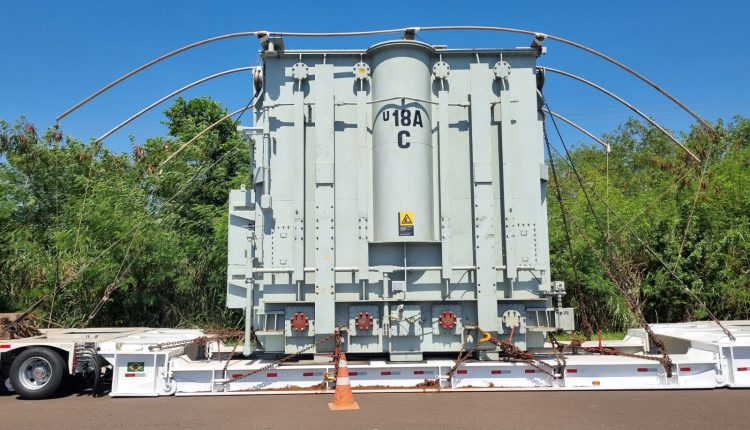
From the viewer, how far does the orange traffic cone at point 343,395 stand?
6.85m

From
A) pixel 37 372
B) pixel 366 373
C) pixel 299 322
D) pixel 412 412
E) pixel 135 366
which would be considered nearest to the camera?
pixel 412 412

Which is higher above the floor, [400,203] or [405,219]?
[400,203]

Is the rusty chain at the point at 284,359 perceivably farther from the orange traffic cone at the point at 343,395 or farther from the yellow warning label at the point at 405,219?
the yellow warning label at the point at 405,219

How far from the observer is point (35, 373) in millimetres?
8164

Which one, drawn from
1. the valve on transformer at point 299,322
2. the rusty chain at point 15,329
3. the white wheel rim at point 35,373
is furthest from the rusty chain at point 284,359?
the rusty chain at point 15,329

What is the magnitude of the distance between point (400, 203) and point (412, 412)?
9.49 feet

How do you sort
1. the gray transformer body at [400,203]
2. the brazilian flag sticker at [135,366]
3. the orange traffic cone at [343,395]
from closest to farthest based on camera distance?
the orange traffic cone at [343,395]
the brazilian flag sticker at [135,366]
the gray transformer body at [400,203]

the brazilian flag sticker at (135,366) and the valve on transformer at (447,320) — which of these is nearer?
the brazilian flag sticker at (135,366)

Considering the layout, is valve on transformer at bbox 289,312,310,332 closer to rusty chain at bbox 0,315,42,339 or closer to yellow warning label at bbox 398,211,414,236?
yellow warning label at bbox 398,211,414,236

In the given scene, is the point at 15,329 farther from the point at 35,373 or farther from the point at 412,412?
the point at 412,412

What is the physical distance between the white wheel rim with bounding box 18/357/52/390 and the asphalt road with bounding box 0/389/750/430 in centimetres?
27

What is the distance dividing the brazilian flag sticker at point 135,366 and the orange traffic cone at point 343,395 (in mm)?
2822

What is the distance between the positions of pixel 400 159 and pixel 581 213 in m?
10.8

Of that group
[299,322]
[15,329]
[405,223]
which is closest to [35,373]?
[15,329]
